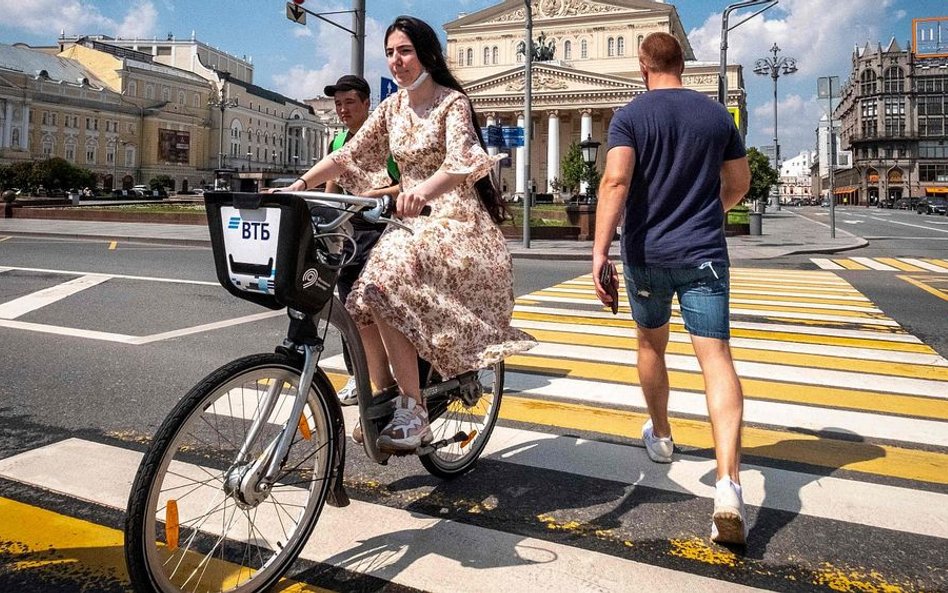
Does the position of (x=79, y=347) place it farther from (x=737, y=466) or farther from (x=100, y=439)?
(x=737, y=466)

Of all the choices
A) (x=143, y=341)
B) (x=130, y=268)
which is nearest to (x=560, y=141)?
(x=130, y=268)

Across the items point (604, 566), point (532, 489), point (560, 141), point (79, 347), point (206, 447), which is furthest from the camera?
point (560, 141)

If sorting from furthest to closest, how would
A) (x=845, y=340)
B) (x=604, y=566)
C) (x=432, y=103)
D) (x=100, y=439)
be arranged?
(x=845, y=340) → (x=100, y=439) → (x=432, y=103) → (x=604, y=566)

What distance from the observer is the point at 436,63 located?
9.81 ft

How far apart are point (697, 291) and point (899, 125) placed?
126557 mm

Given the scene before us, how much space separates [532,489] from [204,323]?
5.28 m

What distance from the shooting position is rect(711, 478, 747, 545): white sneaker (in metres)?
2.65

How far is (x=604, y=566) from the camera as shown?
2525 millimetres

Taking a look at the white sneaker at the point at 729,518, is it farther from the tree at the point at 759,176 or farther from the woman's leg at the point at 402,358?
the tree at the point at 759,176

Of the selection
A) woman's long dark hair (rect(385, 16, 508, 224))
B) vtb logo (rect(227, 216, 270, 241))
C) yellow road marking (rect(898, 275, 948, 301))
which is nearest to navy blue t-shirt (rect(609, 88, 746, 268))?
woman's long dark hair (rect(385, 16, 508, 224))

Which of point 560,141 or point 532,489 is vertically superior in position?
point 560,141

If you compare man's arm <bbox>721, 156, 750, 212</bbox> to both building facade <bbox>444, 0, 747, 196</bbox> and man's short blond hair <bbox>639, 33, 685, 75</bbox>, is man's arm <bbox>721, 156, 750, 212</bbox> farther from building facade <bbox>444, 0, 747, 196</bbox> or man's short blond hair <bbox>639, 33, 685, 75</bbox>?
building facade <bbox>444, 0, 747, 196</bbox>

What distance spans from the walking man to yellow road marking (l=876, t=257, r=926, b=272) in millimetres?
14062

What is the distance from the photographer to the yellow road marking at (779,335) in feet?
22.1
